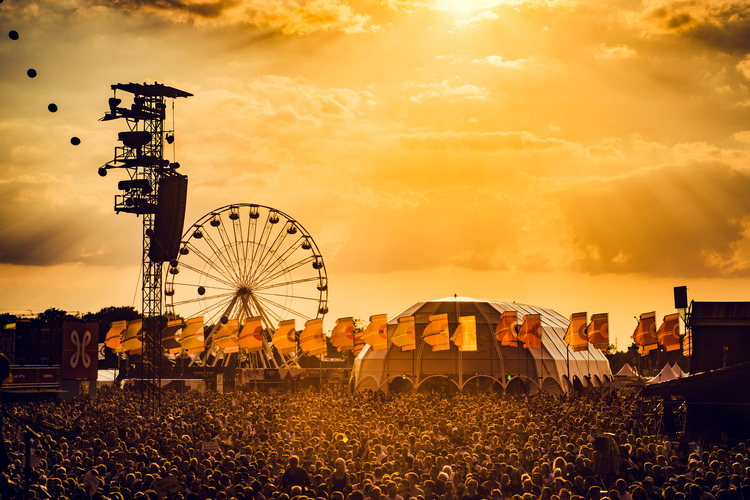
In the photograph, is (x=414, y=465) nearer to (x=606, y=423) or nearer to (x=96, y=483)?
(x=96, y=483)

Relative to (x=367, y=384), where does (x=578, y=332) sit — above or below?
above

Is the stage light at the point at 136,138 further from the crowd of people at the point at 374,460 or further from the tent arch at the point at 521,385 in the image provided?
the tent arch at the point at 521,385

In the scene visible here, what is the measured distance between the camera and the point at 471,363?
5459cm

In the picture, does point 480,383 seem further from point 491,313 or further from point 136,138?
point 136,138

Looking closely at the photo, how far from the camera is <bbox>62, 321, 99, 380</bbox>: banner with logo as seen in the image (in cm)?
4272

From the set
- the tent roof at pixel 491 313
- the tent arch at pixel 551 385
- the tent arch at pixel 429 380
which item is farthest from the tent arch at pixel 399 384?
the tent arch at pixel 551 385

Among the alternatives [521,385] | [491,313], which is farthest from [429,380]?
[491,313]

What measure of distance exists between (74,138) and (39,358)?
35.3 meters

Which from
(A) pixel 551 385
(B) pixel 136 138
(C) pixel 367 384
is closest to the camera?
(B) pixel 136 138

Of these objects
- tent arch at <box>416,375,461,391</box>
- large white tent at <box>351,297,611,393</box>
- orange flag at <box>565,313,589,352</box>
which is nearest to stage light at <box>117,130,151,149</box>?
large white tent at <box>351,297,611,393</box>

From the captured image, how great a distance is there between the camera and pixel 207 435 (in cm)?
2080

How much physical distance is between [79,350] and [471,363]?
91.9 ft

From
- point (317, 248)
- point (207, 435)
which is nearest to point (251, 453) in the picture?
point (207, 435)

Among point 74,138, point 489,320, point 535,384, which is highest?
point 74,138
